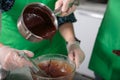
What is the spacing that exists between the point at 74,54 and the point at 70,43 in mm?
72

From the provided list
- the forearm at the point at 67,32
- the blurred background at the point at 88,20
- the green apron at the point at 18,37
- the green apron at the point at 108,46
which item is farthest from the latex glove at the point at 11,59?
the blurred background at the point at 88,20

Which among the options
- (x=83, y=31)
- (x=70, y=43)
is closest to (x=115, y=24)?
(x=70, y=43)

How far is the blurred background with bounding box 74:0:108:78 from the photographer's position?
2.07 metres

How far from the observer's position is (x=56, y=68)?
37.5 inches

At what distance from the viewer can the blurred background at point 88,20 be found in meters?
2.07

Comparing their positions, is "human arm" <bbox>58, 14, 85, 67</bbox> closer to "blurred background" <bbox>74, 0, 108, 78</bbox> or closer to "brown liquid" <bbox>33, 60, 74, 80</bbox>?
"brown liquid" <bbox>33, 60, 74, 80</bbox>

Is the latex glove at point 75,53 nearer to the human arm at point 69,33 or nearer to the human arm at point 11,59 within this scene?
the human arm at point 69,33

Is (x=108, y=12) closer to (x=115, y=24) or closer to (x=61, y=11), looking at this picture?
(x=115, y=24)

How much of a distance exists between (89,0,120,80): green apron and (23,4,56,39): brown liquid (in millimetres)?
371

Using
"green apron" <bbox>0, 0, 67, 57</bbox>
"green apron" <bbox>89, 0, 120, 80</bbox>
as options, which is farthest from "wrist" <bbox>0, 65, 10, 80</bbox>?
"green apron" <bbox>89, 0, 120, 80</bbox>

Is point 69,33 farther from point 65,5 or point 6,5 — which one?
point 6,5

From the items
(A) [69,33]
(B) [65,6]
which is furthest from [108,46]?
(B) [65,6]

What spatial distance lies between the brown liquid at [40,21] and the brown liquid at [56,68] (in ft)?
0.34

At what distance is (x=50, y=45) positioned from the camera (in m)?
1.26
